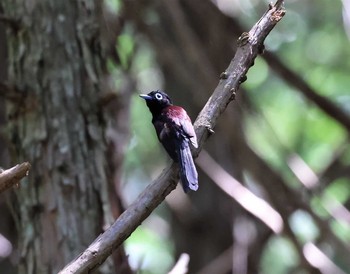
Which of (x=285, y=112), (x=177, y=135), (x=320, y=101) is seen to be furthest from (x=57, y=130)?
(x=285, y=112)

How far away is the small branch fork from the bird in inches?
1.2

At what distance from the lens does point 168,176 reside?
6.93 ft

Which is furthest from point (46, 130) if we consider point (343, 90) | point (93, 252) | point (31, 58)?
point (343, 90)

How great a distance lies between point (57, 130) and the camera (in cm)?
331

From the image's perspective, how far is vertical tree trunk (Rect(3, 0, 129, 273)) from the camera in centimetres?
322

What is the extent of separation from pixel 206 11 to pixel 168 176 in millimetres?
2495

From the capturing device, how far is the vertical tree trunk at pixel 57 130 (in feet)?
10.6

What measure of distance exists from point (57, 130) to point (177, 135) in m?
1.14

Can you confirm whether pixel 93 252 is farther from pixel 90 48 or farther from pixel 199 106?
pixel 199 106

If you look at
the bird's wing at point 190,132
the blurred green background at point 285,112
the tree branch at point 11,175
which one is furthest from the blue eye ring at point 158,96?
the blurred green background at point 285,112

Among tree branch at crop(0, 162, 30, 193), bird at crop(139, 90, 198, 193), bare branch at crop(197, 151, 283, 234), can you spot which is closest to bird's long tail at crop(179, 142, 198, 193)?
bird at crop(139, 90, 198, 193)

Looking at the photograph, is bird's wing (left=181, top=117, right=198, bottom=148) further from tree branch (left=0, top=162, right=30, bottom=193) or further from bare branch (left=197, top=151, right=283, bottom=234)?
bare branch (left=197, top=151, right=283, bottom=234)

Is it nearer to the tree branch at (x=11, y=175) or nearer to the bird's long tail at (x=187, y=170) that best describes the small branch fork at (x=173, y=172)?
the bird's long tail at (x=187, y=170)

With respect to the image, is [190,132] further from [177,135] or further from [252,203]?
[252,203]
